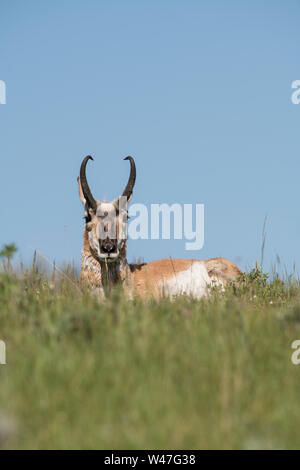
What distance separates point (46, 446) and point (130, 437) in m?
0.55

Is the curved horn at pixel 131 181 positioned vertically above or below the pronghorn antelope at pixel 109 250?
above

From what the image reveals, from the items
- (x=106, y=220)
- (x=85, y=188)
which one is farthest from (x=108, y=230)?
(x=85, y=188)

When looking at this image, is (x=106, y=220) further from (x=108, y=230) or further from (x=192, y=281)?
(x=192, y=281)

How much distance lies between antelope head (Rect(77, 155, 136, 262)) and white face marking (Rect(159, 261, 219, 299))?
1283mm

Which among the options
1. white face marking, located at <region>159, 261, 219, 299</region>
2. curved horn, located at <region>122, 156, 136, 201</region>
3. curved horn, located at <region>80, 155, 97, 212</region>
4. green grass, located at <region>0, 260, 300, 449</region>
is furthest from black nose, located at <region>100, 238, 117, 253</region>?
green grass, located at <region>0, 260, 300, 449</region>

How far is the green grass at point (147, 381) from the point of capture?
155 inches

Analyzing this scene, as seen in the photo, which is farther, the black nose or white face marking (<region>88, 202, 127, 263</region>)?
white face marking (<region>88, 202, 127, 263</region>)

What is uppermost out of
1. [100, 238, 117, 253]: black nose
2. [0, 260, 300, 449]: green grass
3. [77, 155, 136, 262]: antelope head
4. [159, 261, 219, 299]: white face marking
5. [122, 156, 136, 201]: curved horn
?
[122, 156, 136, 201]: curved horn

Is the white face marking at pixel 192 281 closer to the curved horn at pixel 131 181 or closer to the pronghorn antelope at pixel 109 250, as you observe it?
the pronghorn antelope at pixel 109 250

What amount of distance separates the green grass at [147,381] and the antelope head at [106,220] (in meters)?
4.06

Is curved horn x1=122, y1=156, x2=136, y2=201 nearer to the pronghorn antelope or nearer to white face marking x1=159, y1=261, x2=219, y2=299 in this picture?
the pronghorn antelope

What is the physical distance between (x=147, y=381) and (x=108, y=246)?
550 cm

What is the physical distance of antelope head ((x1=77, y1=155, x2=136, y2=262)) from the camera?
32.7ft

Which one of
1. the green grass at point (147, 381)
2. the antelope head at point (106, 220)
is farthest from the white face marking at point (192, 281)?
the green grass at point (147, 381)
